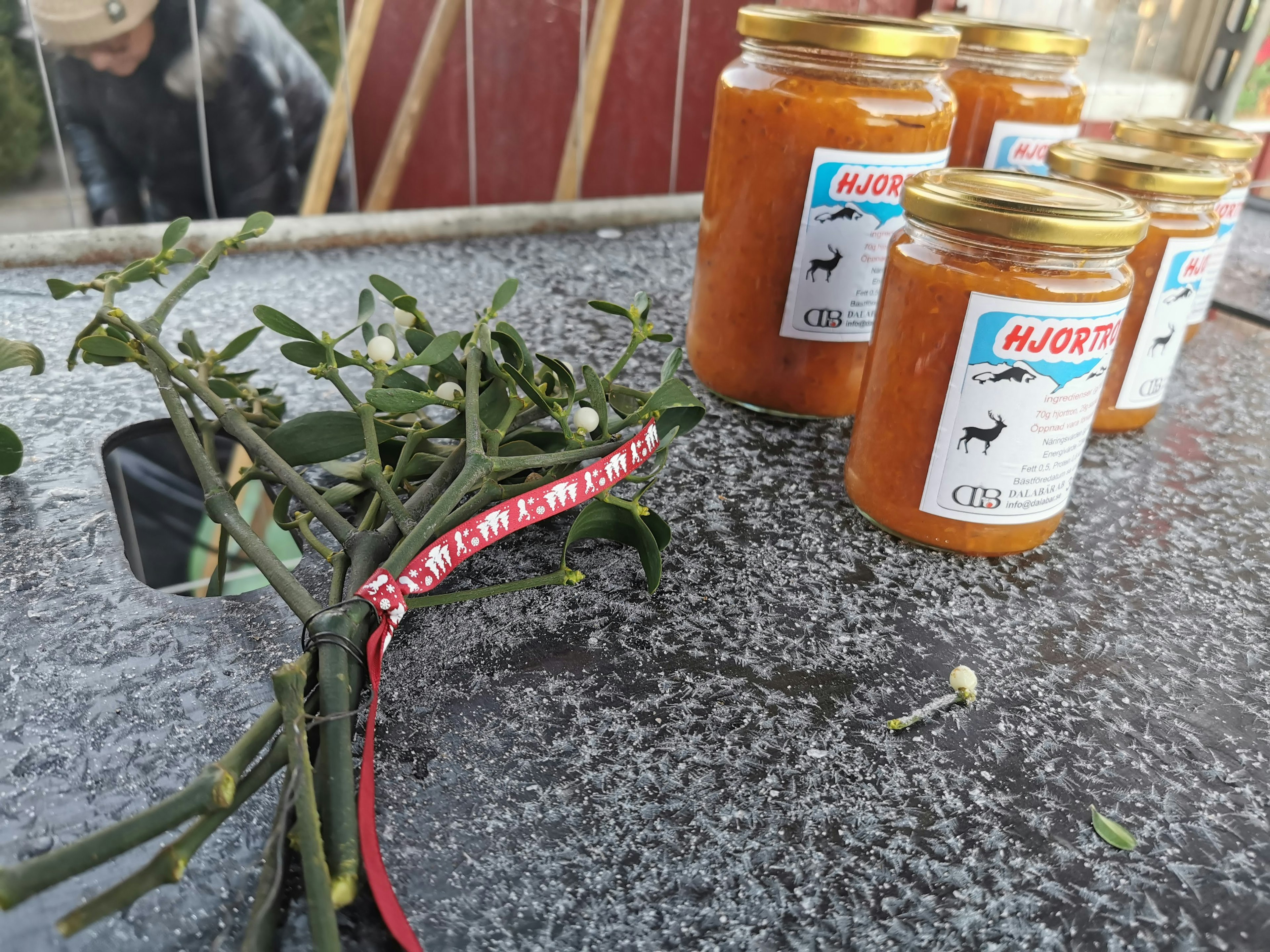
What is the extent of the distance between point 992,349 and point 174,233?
0.44 m

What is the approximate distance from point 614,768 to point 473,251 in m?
0.74

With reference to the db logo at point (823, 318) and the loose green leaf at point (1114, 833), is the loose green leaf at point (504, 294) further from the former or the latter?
the loose green leaf at point (1114, 833)

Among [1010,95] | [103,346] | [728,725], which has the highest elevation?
[1010,95]

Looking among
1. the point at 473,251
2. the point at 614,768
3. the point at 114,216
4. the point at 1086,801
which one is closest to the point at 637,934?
the point at 614,768

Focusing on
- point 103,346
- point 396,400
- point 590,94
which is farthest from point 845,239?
point 590,94

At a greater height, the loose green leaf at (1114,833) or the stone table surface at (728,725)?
the loose green leaf at (1114,833)

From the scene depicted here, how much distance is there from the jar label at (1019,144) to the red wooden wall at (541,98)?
0.53 meters

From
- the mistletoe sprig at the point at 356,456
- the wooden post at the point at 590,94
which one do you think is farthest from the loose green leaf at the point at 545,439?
the wooden post at the point at 590,94

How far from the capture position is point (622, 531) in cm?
51

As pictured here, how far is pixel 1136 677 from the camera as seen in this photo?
483 millimetres

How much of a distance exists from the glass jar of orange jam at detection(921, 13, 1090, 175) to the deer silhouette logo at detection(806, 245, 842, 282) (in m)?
0.25

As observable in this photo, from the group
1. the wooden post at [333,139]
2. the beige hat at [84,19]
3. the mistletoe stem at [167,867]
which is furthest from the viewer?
the wooden post at [333,139]

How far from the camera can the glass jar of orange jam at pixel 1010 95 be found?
Answer: 78 centimetres

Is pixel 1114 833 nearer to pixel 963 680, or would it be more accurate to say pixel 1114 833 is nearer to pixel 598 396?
pixel 963 680
